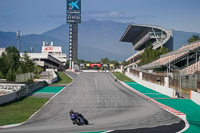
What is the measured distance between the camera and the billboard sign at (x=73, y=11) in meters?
175

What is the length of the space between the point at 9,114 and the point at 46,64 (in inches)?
3584

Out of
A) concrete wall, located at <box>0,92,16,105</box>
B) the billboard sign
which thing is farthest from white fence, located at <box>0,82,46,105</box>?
the billboard sign

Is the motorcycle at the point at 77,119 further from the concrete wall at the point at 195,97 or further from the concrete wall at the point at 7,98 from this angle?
the concrete wall at the point at 195,97

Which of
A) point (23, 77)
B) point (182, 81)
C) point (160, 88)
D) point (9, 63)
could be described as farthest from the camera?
point (9, 63)

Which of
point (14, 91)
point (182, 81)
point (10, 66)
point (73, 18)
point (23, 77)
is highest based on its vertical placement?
point (73, 18)

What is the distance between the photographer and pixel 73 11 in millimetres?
176125

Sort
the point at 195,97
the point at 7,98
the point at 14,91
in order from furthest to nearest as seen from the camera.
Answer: the point at 14,91, the point at 195,97, the point at 7,98

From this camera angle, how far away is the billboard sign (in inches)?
6890

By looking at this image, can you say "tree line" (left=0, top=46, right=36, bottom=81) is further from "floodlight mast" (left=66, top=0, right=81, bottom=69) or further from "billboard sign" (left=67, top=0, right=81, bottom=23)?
"billboard sign" (left=67, top=0, right=81, bottom=23)

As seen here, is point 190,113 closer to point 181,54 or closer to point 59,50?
point 181,54

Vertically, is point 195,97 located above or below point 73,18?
below

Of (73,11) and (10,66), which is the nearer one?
(10,66)

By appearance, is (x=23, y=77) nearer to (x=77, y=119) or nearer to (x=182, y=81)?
(x=182, y=81)

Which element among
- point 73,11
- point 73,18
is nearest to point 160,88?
point 73,11
